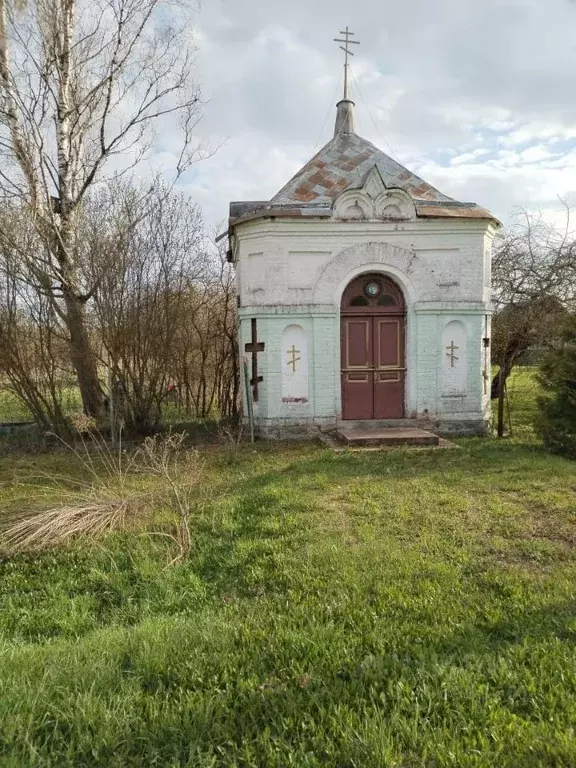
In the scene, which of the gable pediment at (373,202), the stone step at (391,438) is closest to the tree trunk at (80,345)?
the stone step at (391,438)

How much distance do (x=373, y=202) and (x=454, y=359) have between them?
373 cm

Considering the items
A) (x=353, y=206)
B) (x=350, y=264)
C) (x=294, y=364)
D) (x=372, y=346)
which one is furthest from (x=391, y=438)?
(x=353, y=206)

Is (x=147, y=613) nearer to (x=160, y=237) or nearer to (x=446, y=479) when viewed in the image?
(x=446, y=479)

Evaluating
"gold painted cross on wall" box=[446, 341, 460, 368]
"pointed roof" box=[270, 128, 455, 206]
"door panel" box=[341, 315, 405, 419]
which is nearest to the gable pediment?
"pointed roof" box=[270, 128, 455, 206]

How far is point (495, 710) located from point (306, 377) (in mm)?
8815

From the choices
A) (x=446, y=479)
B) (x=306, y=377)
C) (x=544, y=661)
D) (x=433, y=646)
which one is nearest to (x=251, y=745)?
(x=433, y=646)

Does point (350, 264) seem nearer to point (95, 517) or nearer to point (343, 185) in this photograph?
point (343, 185)

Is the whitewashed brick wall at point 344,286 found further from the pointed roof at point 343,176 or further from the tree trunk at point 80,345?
the tree trunk at point 80,345

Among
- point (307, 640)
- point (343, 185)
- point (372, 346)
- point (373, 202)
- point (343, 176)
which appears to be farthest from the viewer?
point (343, 176)

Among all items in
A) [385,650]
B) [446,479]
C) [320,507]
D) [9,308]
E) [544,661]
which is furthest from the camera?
[9,308]

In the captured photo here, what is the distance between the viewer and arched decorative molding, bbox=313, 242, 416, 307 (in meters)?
11.1

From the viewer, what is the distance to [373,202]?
11.0 metres

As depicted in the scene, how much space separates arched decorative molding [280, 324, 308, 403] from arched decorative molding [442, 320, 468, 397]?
2.99 meters

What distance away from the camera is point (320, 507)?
20.6 feet
